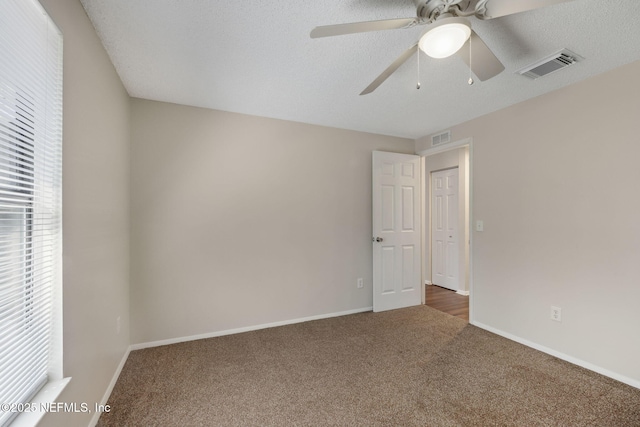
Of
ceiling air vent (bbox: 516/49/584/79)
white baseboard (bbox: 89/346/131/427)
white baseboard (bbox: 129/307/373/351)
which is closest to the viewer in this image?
white baseboard (bbox: 89/346/131/427)

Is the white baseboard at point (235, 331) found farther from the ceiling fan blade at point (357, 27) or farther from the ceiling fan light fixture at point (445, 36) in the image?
the ceiling fan light fixture at point (445, 36)

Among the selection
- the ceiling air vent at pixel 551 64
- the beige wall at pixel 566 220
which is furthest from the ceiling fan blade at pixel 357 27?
the beige wall at pixel 566 220

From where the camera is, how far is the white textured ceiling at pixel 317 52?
60.1 inches

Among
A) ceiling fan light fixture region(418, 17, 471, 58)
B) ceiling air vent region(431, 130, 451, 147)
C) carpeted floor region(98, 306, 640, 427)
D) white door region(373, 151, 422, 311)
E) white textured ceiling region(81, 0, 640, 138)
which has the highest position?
white textured ceiling region(81, 0, 640, 138)

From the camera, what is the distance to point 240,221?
2961mm

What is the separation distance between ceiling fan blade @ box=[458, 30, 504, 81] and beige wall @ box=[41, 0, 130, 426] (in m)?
1.99

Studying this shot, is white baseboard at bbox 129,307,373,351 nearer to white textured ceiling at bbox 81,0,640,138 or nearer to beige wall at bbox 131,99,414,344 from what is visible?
beige wall at bbox 131,99,414,344

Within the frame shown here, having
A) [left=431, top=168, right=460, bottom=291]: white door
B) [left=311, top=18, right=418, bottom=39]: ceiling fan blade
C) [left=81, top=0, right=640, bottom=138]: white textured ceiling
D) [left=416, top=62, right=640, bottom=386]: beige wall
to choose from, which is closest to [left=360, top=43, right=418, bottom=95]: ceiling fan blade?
[left=311, top=18, right=418, bottom=39]: ceiling fan blade

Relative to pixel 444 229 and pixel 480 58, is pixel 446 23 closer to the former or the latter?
pixel 480 58

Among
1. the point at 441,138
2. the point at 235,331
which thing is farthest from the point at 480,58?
the point at 235,331

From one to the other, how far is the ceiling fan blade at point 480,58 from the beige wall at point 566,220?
1.37 metres

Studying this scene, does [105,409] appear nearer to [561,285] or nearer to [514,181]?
[561,285]

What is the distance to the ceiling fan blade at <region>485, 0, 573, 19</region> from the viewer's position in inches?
43.1

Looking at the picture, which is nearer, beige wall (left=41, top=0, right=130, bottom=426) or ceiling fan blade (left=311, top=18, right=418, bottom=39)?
ceiling fan blade (left=311, top=18, right=418, bottom=39)
